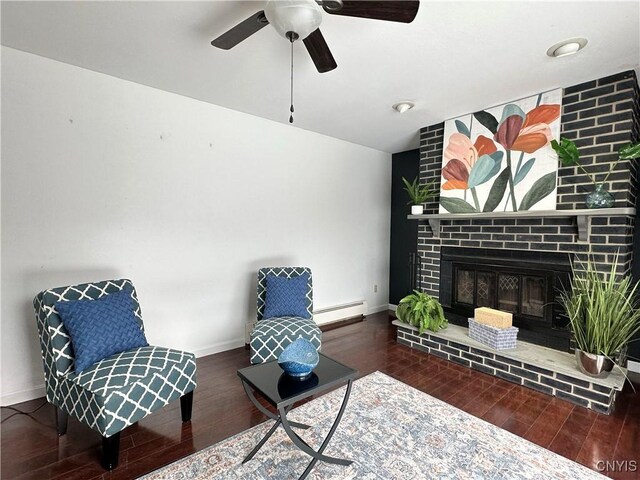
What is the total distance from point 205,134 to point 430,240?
2.85 m

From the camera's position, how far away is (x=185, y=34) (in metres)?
2.04

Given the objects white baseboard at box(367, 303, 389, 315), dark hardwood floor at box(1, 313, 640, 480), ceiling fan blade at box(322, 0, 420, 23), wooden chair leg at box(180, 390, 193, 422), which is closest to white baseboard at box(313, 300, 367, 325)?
white baseboard at box(367, 303, 389, 315)

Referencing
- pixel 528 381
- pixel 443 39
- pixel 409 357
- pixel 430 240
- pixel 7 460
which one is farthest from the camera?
pixel 430 240

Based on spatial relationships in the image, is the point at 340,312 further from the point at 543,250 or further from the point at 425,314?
the point at 543,250

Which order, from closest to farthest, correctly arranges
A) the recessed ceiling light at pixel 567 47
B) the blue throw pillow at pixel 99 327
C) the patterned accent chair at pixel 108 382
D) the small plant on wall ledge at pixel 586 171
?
the patterned accent chair at pixel 108 382 < the blue throw pillow at pixel 99 327 < the recessed ceiling light at pixel 567 47 < the small plant on wall ledge at pixel 586 171

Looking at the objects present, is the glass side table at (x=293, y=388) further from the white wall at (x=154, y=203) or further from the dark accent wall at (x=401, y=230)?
→ the dark accent wall at (x=401, y=230)

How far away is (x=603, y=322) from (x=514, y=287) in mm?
922

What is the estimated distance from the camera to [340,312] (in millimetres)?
4309

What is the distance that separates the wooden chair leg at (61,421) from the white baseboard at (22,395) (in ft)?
2.09

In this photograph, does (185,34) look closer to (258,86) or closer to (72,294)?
(258,86)

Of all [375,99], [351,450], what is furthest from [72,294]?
[375,99]

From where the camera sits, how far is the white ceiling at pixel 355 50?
1813mm

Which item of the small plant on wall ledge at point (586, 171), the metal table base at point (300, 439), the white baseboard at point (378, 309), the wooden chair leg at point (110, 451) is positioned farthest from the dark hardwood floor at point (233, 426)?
the white baseboard at point (378, 309)

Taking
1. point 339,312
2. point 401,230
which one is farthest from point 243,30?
point 401,230
